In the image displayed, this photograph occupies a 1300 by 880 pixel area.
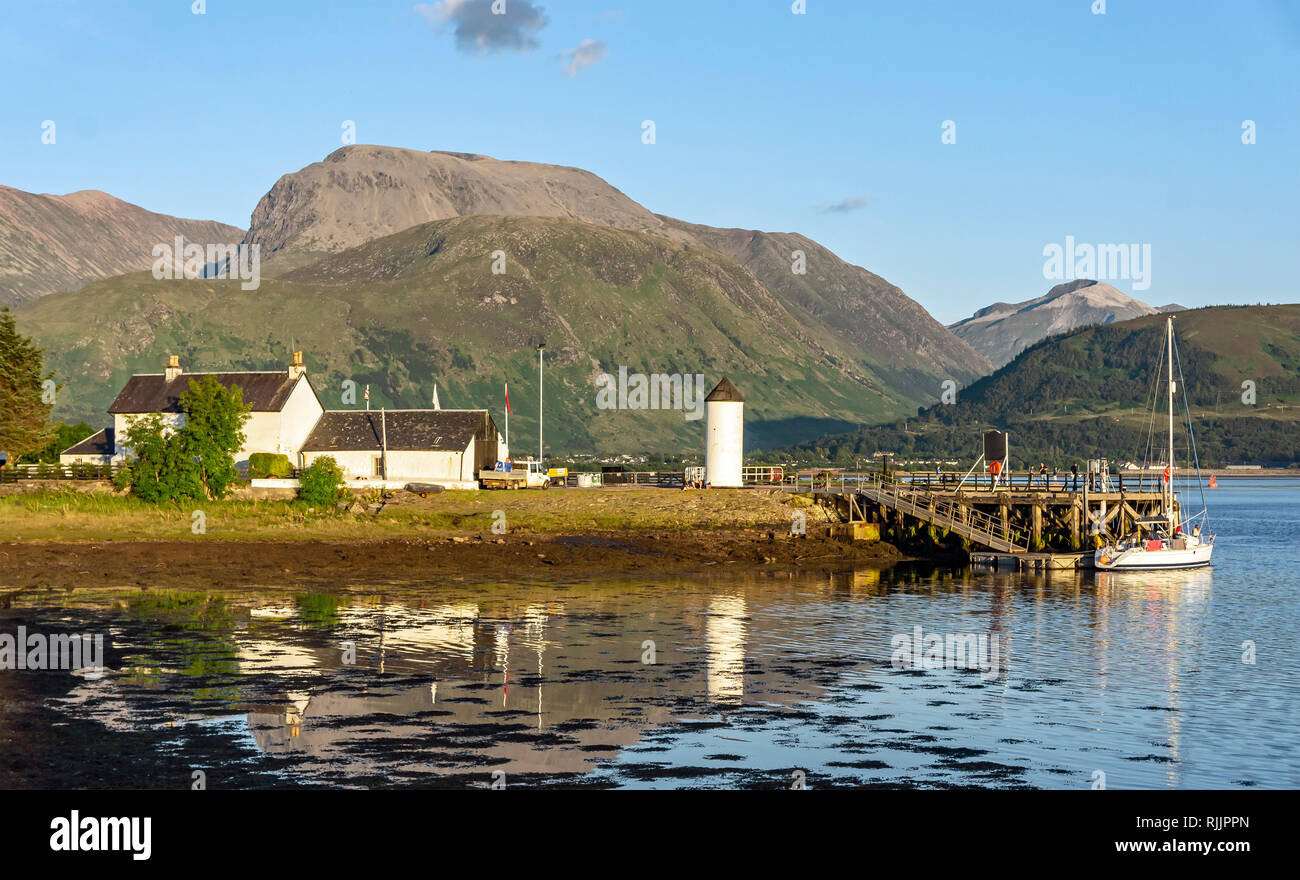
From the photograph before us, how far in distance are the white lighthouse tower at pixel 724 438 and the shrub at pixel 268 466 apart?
3194cm

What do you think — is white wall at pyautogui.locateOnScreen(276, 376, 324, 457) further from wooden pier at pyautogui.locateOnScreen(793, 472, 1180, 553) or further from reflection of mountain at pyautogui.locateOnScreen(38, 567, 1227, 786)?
reflection of mountain at pyautogui.locateOnScreen(38, 567, 1227, 786)

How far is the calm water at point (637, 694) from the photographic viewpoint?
2692 cm

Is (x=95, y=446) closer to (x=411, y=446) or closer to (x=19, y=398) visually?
(x=19, y=398)

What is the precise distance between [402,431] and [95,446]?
90.6ft

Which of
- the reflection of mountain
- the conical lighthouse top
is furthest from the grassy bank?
the reflection of mountain

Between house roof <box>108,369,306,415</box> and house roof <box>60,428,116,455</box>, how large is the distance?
10.3 ft

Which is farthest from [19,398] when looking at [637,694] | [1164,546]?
[1164,546]

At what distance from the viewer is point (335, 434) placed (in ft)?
349

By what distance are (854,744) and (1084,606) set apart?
34.2 metres

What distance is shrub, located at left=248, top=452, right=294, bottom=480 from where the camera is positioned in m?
95.1

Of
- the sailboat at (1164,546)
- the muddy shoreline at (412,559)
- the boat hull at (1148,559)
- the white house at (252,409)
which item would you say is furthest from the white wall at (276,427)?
the sailboat at (1164,546)

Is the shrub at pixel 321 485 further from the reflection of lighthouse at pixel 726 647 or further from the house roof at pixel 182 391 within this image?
the reflection of lighthouse at pixel 726 647
